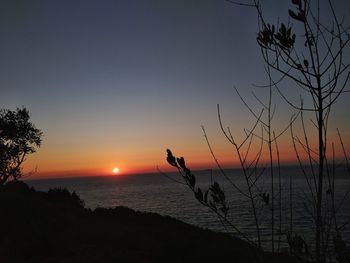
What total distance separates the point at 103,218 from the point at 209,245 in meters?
10.6

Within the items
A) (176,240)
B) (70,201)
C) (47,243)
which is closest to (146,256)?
(176,240)

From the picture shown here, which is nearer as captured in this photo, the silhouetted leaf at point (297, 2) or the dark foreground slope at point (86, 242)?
the silhouetted leaf at point (297, 2)

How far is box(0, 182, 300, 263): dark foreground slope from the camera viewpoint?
1622 cm

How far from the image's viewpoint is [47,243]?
1766cm

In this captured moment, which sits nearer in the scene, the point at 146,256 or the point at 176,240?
the point at 146,256

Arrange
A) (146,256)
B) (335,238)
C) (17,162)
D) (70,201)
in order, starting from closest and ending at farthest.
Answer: (335,238) → (146,256) → (70,201) → (17,162)

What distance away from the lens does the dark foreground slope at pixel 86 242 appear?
53.2 ft

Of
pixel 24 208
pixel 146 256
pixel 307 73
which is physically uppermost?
pixel 307 73

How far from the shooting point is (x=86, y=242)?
735 inches

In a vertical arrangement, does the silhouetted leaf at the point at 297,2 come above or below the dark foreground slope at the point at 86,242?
above

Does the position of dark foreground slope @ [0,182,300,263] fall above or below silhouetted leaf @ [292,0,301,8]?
below

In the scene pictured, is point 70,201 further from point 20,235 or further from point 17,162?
point 20,235

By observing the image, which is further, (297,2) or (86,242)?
(86,242)

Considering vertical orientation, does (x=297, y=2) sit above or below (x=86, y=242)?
above
